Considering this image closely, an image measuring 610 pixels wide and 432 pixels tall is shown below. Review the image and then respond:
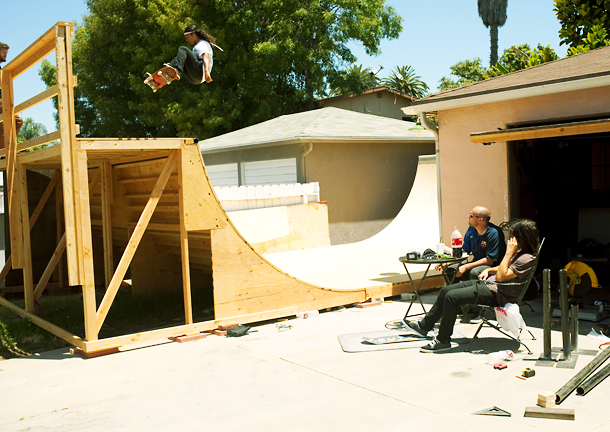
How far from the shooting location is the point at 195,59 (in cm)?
695

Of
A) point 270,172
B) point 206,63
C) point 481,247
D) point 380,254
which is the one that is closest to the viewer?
point 481,247

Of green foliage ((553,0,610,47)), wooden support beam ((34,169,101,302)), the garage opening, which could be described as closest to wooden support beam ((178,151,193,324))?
wooden support beam ((34,169,101,302))

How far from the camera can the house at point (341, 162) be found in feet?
51.9

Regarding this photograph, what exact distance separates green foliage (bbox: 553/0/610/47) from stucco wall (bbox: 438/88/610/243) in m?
7.40

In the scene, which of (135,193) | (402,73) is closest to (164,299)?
(135,193)

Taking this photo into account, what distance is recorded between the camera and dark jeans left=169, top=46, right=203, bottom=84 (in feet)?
22.6

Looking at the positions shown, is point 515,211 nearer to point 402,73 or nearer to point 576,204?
point 576,204

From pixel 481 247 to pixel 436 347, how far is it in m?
1.76

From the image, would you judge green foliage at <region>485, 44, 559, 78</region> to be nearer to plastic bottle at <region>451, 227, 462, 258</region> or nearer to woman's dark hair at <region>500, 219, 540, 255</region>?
plastic bottle at <region>451, 227, 462, 258</region>

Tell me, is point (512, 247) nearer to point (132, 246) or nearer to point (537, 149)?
point (132, 246)

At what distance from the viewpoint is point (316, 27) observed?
27.9 meters

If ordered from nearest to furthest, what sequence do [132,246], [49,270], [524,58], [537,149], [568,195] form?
[132,246] → [49,270] → [537,149] → [568,195] → [524,58]

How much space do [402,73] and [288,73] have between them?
31.6m

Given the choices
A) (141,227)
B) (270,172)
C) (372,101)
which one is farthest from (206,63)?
(372,101)
